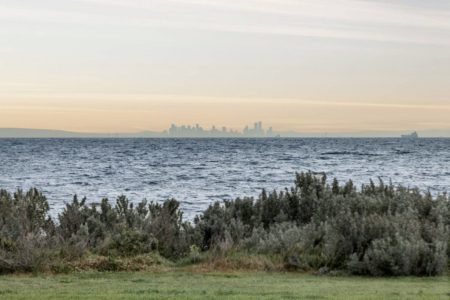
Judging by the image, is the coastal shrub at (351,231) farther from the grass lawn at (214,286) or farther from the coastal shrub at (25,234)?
the coastal shrub at (25,234)

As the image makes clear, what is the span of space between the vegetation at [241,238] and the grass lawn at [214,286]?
1.81 feet

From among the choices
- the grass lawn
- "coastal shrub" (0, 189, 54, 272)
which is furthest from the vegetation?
the grass lawn

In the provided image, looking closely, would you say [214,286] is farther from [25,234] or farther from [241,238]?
[25,234]

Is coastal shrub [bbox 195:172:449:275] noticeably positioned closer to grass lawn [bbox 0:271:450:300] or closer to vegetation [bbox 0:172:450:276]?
vegetation [bbox 0:172:450:276]

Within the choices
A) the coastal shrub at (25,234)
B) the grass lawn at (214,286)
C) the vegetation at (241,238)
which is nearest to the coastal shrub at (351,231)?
the vegetation at (241,238)

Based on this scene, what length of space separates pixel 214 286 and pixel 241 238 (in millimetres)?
5727

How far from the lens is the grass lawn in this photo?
11102mm

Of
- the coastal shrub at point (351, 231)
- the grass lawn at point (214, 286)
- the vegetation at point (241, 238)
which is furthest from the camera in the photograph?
the vegetation at point (241, 238)

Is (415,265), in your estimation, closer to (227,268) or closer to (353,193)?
(227,268)

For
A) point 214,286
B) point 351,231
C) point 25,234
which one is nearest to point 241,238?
point 351,231

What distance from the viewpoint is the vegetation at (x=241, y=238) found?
14.3 metres

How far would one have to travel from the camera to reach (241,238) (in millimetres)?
17953

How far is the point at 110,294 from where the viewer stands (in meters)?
11.2

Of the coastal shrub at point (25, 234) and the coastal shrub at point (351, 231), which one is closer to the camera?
the coastal shrub at point (351, 231)
